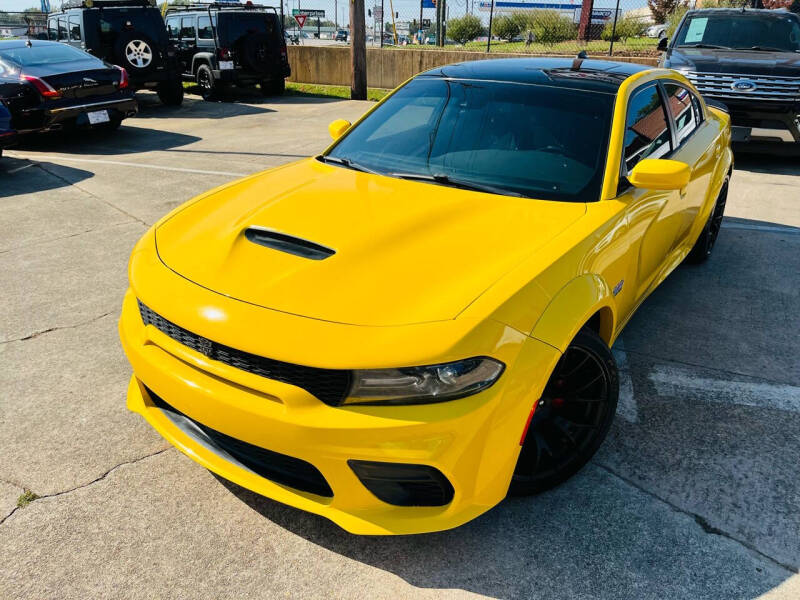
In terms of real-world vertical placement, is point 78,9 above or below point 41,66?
above

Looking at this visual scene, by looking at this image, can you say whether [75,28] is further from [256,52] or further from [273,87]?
[273,87]

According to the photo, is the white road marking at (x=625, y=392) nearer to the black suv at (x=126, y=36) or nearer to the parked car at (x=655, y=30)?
the black suv at (x=126, y=36)

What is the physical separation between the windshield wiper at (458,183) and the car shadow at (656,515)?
123cm

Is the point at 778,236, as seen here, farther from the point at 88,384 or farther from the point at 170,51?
the point at 170,51

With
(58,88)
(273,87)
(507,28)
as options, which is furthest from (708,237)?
(507,28)

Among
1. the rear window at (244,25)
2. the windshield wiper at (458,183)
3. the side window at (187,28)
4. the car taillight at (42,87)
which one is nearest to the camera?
the windshield wiper at (458,183)

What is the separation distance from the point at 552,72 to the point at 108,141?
8547 mm

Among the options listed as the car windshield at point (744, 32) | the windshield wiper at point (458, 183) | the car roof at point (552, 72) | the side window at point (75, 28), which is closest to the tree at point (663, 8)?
the car windshield at point (744, 32)

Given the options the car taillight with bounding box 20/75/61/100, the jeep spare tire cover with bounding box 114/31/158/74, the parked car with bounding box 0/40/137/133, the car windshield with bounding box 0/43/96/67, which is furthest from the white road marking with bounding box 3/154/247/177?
the jeep spare tire cover with bounding box 114/31/158/74

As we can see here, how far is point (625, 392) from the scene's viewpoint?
3355mm

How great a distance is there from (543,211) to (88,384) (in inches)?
96.1

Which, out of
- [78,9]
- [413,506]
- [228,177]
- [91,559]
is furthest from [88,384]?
[78,9]

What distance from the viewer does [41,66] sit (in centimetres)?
919

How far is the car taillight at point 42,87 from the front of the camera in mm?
8797
